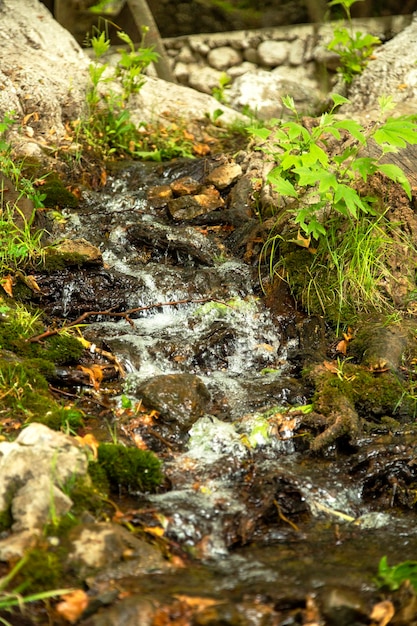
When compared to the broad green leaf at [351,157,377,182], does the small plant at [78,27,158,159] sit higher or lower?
lower

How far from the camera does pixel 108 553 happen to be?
2703mm

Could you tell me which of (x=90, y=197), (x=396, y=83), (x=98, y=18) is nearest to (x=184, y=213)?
(x=90, y=197)

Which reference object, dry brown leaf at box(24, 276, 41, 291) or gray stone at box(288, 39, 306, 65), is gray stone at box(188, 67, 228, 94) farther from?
dry brown leaf at box(24, 276, 41, 291)

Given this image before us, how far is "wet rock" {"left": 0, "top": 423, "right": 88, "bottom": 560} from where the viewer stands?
274cm

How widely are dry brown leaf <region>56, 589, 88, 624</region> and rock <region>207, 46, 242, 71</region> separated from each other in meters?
8.64

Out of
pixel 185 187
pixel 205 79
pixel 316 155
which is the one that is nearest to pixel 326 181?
pixel 316 155

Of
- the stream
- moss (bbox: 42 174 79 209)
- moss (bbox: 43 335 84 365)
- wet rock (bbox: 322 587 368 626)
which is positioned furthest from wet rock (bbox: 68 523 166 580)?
moss (bbox: 42 174 79 209)

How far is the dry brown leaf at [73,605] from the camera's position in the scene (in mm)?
2434

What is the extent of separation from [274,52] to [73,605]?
884 cm

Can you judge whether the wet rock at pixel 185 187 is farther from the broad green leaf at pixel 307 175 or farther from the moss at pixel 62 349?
the moss at pixel 62 349

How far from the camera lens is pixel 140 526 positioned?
305 centimetres

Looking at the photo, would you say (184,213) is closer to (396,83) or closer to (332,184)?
(332,184)

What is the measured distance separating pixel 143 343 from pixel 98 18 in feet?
20.8

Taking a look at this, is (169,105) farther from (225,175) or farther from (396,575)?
(396,575)
